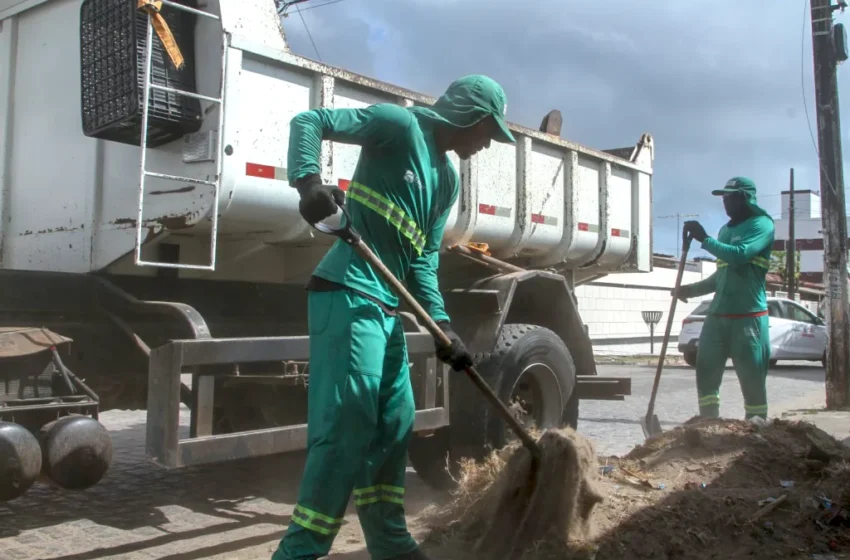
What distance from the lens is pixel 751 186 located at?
5.96 metres

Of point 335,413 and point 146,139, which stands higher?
point 146,139

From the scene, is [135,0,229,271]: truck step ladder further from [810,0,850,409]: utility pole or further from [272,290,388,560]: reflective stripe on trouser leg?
[810,0,850,409]: utility pole

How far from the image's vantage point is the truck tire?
15.6ft

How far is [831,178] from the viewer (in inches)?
423

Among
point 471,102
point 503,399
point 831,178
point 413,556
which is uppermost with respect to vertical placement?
point 831,178

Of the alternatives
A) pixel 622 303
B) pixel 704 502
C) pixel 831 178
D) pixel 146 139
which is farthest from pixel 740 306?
pixel 622 303

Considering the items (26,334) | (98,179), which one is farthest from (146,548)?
(98,179)

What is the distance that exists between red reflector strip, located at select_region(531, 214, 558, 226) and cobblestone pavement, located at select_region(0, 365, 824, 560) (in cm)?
191

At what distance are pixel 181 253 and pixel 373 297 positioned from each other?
140 cm

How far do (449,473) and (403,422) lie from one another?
1.64 metres

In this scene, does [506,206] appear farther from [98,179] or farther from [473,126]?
[98,179]

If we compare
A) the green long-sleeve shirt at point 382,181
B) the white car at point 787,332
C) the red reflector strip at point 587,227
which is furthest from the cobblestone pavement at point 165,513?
the white car at point 787,332

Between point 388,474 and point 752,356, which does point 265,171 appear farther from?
point 752,356

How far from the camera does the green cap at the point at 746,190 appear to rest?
233 inches
